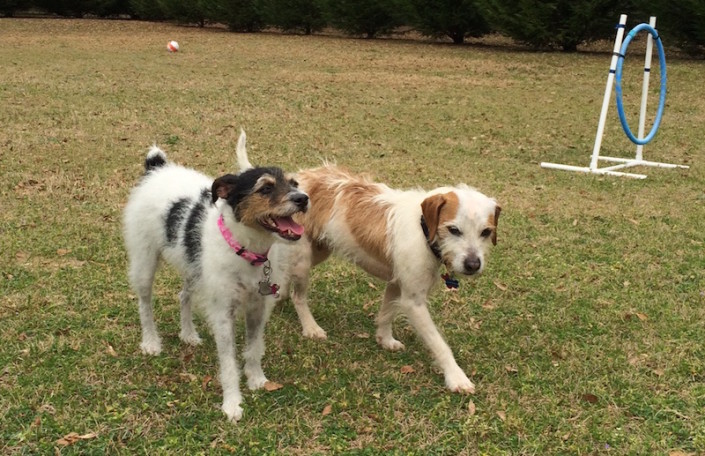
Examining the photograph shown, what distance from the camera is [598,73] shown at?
19.4m

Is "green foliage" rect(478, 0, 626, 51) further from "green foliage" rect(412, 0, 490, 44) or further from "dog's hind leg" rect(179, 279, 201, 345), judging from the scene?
"dog's hind leg" rect(179, 279, 201, 345)

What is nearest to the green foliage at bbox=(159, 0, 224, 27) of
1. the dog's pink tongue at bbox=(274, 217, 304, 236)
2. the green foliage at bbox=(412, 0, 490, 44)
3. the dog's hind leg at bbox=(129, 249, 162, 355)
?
the green foliage at bbox=(412, 0, 490, 44)

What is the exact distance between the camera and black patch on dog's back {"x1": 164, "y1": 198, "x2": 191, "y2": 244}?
4.09 metres

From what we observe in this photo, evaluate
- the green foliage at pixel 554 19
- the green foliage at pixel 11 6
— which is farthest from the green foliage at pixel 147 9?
the green foliage at pixel 554 19

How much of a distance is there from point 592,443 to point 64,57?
831 inches

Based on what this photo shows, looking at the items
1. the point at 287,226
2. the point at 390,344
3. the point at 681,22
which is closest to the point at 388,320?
the point at 390,344

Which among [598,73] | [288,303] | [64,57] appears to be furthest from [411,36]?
[288,303]

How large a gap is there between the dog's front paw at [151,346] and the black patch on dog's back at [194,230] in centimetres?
79

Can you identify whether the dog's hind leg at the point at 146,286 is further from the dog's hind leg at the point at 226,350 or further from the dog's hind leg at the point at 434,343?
the dog's hind leg at the point at 434,343

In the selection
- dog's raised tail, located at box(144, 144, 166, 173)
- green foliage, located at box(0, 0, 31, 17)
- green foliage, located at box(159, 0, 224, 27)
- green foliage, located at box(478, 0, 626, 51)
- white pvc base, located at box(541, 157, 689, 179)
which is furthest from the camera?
green foliage, located at box(0, 0, 31, 17)

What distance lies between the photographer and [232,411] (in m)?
3.79

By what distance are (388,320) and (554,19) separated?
20957 mm

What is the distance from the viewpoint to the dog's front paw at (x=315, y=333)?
190 inches

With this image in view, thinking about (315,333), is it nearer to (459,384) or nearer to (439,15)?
(459,384)
